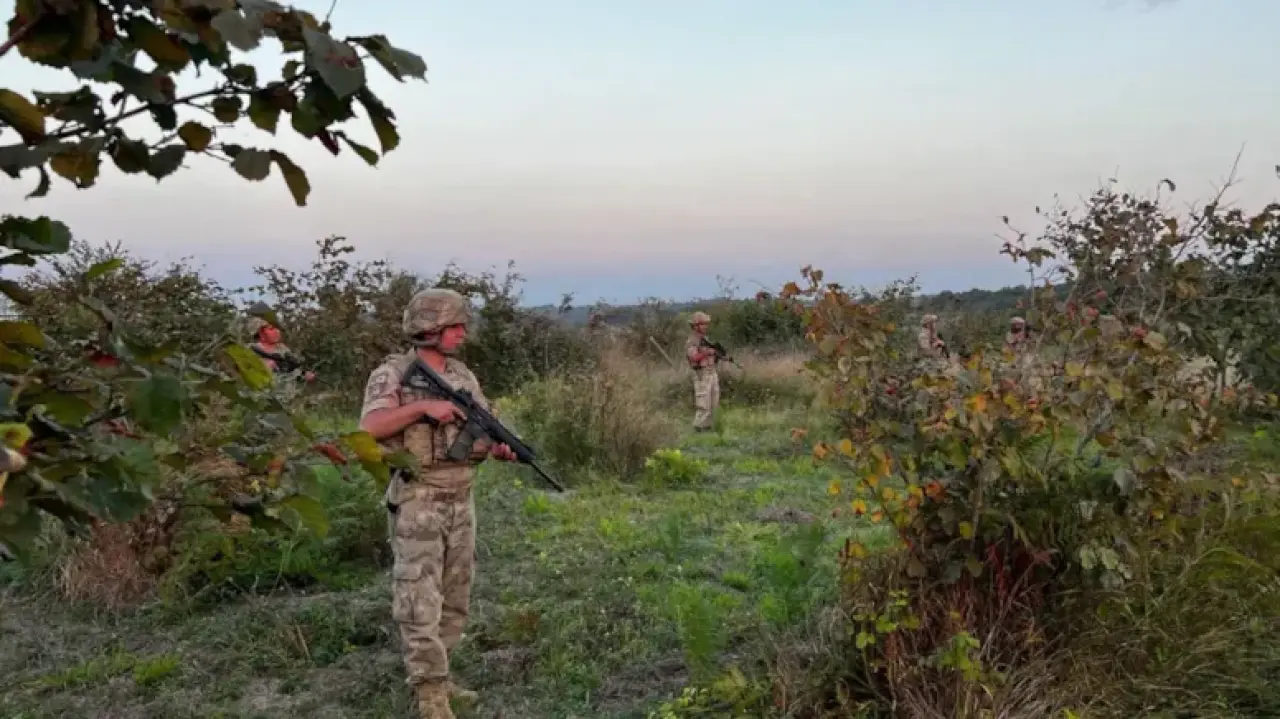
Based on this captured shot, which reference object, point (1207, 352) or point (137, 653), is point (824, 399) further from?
point (137, 653)

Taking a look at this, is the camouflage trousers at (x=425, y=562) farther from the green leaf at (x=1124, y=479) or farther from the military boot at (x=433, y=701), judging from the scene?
the green leaf at (x=1124, y=479)

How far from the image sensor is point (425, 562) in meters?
4.05

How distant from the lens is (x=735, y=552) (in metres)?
6.15

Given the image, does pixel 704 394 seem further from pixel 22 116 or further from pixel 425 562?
pixel 22 116

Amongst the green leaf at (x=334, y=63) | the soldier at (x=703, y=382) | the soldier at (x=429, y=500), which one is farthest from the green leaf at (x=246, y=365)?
the soldier at (x=703, y=382)

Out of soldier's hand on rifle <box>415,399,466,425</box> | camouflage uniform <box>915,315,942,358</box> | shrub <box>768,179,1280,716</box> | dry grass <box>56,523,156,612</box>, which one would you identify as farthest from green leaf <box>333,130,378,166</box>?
dry grass <box>56,523,156,612</box>

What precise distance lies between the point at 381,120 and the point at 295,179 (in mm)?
142

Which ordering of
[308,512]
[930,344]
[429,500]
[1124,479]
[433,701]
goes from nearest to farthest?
[308,512] < [1124,479] < [433,701] < [429,500] < [930,344]

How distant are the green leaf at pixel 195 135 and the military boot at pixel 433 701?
3212mm

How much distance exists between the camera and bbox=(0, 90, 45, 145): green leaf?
109 cm

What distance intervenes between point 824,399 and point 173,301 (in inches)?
437

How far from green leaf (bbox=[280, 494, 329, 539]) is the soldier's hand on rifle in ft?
8.92

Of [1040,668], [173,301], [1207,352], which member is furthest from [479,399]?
[173,301]

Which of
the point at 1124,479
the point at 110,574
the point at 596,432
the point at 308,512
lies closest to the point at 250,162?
the point at 308,512
